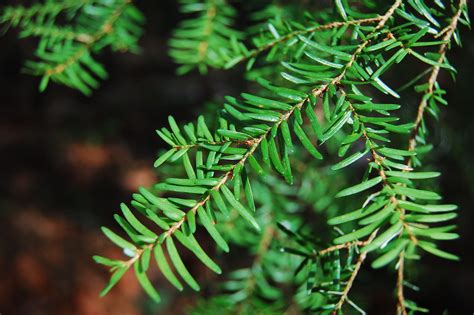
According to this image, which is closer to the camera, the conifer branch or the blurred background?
the conifer branch

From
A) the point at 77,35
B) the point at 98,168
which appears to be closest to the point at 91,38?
the point at 77,35

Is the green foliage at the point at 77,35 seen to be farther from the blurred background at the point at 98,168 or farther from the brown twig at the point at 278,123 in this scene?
the blurred background at the point at 98,168

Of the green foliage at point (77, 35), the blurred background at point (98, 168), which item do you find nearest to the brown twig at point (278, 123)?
the green foliage at point (77, 35)

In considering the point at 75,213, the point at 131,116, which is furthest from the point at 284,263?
the point at 131,116

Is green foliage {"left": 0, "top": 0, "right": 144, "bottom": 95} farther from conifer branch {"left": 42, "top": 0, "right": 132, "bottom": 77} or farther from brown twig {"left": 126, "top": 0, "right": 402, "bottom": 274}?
brown twig {"left": 126, "top": 0, "right": 402, "bottom": 274}

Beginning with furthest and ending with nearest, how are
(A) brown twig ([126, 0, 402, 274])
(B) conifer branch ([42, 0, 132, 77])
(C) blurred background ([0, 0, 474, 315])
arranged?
(C) blurred background ([0, 0, 474, 315])
(B) conifer branch ([42, 0, 132, 77])
(A) brown twig ([126, 0, 402, 274])

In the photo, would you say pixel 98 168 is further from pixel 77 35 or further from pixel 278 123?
pixel 278 123

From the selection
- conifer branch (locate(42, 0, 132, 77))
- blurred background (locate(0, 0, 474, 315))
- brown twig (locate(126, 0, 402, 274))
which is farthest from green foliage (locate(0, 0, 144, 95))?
blurred background (locate(0, 0, 474, 315))

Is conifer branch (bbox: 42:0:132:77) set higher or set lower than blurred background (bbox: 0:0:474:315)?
higher

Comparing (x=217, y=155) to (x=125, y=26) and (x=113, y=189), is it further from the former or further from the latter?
(x=113, y=189)
